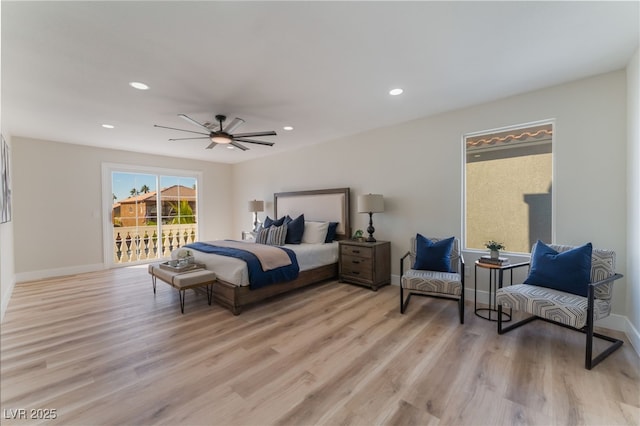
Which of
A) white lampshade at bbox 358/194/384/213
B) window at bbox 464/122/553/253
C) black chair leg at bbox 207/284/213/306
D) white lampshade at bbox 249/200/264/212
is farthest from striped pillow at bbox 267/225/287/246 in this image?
window at bbox 464/122/553/253

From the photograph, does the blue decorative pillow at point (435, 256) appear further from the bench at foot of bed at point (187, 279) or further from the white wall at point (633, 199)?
the bench at foot of bed at point (187, 279)

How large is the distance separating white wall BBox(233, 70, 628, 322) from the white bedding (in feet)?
2.48

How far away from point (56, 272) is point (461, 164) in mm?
6793

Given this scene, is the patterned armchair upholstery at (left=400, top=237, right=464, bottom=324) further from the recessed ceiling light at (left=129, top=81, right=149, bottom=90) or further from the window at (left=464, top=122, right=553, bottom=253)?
the recessed ceiling light at (left=129, top=81, right=149, bottom=90)

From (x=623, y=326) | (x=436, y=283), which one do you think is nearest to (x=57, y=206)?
(x=436, y=283)

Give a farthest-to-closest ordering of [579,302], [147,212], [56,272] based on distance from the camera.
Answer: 1. [147,212]
2. [56,272]
3. [579,302]

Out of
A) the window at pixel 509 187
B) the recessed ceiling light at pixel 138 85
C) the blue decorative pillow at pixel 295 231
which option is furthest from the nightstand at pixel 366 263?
the recessed ceiling light at pixel 138 85

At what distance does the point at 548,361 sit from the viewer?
209 centimetres

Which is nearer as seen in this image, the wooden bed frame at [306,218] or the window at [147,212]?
the wooden bed frame at [306,218]

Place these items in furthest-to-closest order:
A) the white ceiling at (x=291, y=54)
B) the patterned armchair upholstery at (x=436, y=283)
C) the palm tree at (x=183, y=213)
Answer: the palm tree at (x=183, y=213) → the patterned armchair upholstery at (x=436, y=283) → the white ceiling at (x=291, y=54)

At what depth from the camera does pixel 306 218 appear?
5246mm

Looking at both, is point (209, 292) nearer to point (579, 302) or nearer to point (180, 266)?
point (180, 266)

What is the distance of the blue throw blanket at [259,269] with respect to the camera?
316 cm

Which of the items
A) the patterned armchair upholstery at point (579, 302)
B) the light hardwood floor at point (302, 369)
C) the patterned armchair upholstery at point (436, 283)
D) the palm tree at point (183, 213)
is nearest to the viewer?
the light hardwood floor at point (302, 369)
